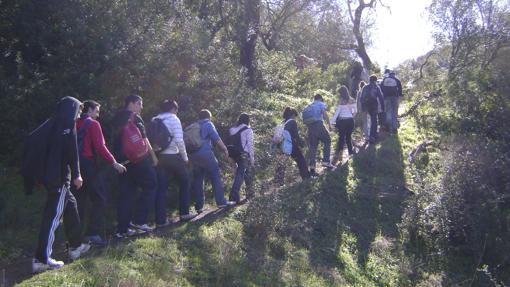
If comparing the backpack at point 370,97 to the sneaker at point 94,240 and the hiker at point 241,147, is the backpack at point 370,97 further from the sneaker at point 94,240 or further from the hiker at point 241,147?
the sneaker at point 94,240

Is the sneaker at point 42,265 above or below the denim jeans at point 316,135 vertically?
below

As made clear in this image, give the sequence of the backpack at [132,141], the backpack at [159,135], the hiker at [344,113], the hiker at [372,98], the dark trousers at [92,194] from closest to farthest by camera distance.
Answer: the dark trousers at [92,194], the backpack at [132,141], the backpack at [159,135], the hiker at [344,113], the hiker at [372,98]

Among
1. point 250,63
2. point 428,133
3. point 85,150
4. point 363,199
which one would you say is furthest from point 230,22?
point 85,150

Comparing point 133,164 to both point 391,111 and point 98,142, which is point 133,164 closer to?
point 98,142

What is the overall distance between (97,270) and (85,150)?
174cm

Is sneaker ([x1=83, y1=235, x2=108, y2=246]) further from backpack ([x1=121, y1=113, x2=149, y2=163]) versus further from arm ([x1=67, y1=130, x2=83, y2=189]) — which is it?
arm ([x1=67, y1=130, x2=83, y2=189])

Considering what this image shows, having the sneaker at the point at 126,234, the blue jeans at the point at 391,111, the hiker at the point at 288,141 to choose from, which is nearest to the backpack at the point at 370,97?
the blue jeans at the point at 391,111

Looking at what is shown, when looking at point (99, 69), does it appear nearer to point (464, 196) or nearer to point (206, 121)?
point (206, 121)

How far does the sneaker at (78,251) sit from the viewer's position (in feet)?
21.8

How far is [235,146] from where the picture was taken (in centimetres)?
973

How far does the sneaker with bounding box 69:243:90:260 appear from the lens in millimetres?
6656

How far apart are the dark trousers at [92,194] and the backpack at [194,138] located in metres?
1.98

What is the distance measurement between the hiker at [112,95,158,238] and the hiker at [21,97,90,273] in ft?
4.14

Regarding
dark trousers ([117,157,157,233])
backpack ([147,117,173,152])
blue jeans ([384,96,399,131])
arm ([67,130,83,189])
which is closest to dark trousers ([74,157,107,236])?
dark trousers ([117,157,157,233])
